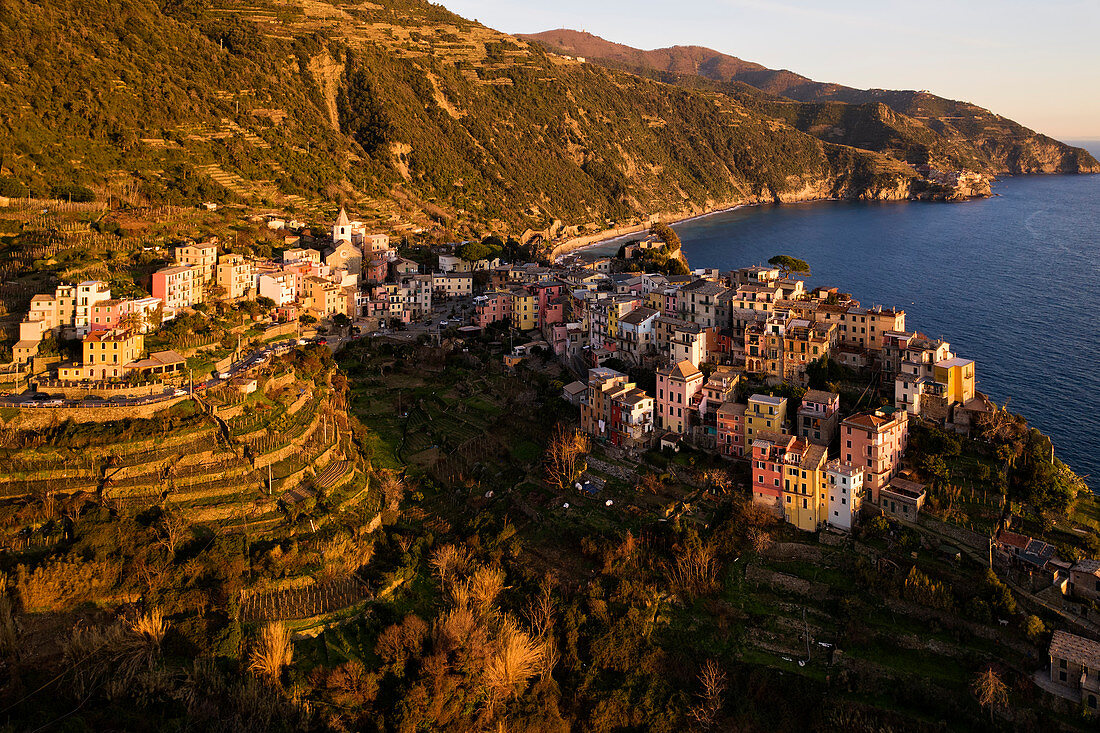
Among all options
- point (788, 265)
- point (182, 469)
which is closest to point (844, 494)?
point (182, 469)

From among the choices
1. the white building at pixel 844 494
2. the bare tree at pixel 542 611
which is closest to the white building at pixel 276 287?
the bare tree at pixel 542 611

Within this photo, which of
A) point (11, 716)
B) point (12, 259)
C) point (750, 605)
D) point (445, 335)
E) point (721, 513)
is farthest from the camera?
point (445, 335)

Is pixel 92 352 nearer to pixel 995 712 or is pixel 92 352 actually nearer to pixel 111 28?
pixel 995 712

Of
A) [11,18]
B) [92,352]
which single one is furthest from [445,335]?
[11,18]

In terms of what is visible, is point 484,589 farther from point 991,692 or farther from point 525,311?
point 525,311

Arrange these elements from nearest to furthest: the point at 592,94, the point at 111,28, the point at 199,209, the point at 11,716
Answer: the point at 11,716 → the point at 199,209 → the point at 111,28 → the point at 592,94

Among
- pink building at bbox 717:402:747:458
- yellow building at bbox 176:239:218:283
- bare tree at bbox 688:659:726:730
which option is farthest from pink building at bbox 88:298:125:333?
bare tree at bbox 688:659:726:730

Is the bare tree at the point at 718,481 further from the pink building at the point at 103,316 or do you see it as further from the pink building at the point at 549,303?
the pink building at the point at 103,316

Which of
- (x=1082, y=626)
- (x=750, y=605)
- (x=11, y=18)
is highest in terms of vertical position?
(x=11, y=18)
